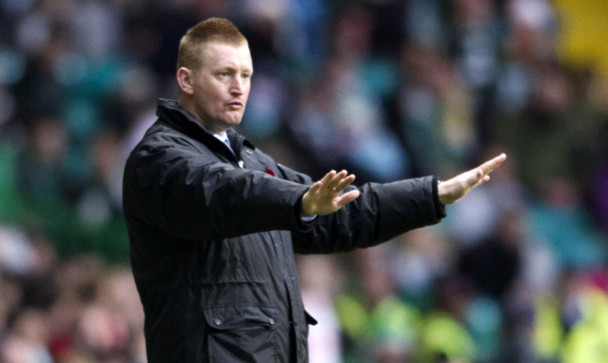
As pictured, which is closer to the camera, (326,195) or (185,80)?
(326,195)

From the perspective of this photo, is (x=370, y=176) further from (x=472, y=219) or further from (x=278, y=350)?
(x=278, y=350)

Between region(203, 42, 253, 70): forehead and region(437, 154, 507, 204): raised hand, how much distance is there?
0.79m

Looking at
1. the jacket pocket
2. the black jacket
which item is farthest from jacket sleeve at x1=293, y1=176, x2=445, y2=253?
the jacket pocket

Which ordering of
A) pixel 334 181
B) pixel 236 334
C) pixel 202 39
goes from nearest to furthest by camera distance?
1. pixel 334 181
2. pixel 236 334
3. pixel 202 39

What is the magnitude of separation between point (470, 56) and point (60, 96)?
3902mm

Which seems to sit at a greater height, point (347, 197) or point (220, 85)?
point (220, 85)

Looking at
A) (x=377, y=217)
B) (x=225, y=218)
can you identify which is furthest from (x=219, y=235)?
(x=377, y=217)

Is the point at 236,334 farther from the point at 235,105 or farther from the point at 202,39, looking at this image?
the point at 202,39

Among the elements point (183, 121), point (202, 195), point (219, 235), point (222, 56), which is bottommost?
point (219, 235)

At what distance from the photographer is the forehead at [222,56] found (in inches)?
168

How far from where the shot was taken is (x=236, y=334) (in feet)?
13.0

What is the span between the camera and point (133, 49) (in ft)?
33.4

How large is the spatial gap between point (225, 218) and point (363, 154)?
6.36 meters

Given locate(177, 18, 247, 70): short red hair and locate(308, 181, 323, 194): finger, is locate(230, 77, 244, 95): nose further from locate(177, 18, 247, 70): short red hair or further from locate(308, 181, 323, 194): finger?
locate(308, 181, 323, 194): finger
